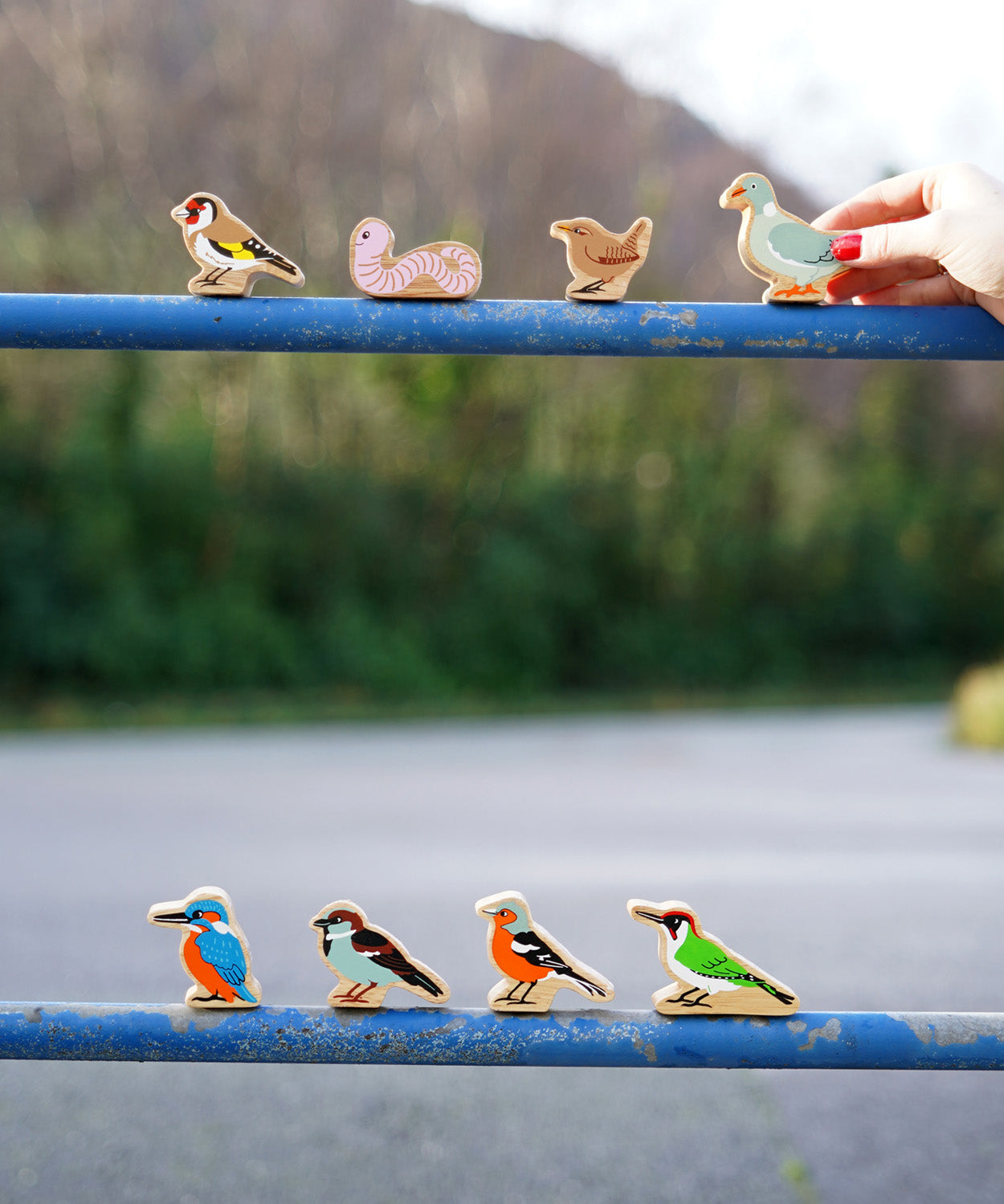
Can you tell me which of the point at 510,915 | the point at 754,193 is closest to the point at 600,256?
the point at 754,193

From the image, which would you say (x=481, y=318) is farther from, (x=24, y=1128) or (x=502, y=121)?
(x=502, y=121)

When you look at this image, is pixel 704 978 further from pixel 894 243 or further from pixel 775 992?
pixel 894 243

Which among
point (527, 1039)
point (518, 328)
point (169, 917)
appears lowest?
point (527, 1039)

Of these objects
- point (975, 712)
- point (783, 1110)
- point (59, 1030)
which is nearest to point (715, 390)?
point (975, 712)

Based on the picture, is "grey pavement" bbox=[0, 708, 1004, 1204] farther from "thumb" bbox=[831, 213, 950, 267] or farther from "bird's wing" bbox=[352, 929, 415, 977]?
"thumb" bbox=[831, 213, 950, 267]

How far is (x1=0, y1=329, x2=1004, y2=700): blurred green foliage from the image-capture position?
27.3 feet

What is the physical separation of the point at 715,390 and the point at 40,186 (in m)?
6.79

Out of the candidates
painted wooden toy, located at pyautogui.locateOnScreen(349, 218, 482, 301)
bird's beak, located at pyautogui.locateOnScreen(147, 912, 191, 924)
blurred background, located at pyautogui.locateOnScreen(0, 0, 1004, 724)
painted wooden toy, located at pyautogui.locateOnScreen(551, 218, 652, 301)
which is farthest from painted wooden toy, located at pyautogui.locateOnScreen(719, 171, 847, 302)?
blurred background, located at pyautogui.locateOnScreen(0, 0, 1004, 724)

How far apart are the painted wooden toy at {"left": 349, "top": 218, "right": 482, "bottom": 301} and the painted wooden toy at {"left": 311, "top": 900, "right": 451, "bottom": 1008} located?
643 millimetres

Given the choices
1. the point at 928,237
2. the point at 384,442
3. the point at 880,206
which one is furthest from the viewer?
the point at 384,442

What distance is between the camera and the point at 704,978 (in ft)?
3.33

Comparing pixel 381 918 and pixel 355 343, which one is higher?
pixel 355 343

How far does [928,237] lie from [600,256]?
33cm

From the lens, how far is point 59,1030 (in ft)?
3.33
